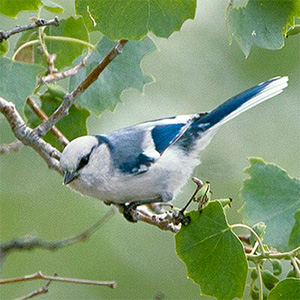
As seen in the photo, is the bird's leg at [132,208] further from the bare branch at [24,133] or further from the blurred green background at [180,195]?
the blurred green background at [180,195]

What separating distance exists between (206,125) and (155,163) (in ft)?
0.53

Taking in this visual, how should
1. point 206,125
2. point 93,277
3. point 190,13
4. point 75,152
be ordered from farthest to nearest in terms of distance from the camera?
point 93,277 < point 206,125 < point 75,152 < point 190,13

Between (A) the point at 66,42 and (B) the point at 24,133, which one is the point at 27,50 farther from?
(B) the point at 24,133

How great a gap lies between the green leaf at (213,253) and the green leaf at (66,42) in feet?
1.87

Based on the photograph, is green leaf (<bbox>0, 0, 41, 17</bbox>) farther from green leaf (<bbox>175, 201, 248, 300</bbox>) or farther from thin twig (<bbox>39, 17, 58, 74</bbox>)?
green leaf (<bbox>175, 201, 248, 300</bbox>)

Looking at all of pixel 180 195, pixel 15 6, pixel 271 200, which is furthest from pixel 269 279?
pixel 180 195

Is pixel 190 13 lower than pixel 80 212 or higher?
higher

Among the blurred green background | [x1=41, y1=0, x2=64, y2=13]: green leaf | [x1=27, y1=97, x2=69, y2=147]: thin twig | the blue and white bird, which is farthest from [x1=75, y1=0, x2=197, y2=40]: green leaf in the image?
the blurred green background

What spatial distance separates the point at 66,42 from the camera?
1.88 metres

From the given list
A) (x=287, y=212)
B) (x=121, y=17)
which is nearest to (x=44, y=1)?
(x=121, y=17)

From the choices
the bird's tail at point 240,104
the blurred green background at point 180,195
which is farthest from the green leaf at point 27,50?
the blurred green background at point 180,195

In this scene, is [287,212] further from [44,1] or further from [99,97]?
[44,1]

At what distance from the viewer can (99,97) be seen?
6.30 feet

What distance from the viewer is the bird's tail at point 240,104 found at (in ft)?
6.02
